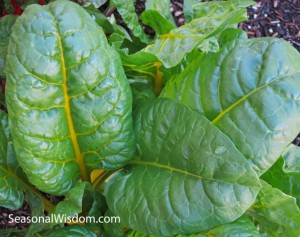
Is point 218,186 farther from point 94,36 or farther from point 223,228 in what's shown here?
point 94,36

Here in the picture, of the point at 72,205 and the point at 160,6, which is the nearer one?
the point at 72,205

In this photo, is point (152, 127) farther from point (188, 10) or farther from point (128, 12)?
point (188, 10)

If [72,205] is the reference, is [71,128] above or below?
above

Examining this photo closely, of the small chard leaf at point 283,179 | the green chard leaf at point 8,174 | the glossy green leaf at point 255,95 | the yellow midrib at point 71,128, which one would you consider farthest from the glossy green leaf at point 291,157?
the green chard leaf at point 8,174

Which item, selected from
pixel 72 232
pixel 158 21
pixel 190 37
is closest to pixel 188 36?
pixel 190 37

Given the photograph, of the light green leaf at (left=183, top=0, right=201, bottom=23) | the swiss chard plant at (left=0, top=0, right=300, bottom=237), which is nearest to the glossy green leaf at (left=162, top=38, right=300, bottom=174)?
the swiss chard plant at (left=0, top=0, right=300, bottom=237)

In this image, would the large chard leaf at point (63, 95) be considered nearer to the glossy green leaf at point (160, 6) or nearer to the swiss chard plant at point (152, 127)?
the swiss chard plant at point (152, 127)

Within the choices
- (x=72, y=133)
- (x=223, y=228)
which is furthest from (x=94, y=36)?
(x=223, y=228)
